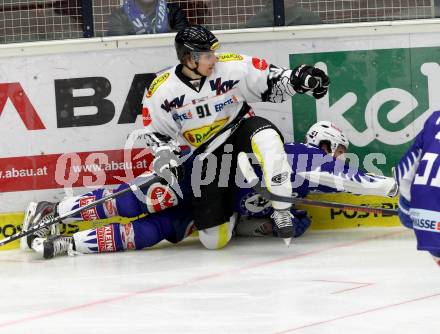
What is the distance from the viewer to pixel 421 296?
11.3 feet

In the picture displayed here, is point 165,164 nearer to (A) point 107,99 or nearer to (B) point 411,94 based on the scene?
(A) point 107,99

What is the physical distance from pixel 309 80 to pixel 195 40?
52cm

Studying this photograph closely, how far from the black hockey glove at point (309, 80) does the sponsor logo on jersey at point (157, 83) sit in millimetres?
565

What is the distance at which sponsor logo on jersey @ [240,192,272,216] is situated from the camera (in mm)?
4785

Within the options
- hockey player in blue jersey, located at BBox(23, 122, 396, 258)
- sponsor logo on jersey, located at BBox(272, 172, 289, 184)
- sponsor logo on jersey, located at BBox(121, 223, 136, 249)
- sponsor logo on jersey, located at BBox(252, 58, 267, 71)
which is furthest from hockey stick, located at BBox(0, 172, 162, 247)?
sponsor logo on jersey, located at BBox(252, 58, 267, 71)

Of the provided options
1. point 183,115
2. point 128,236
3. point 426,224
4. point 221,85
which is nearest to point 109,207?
point 128,236

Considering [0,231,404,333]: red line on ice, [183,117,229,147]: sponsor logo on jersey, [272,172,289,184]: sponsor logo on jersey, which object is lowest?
[0,231,404,333]: red line on ice

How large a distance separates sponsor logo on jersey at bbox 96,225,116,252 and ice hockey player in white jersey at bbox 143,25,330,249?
38 centimetres

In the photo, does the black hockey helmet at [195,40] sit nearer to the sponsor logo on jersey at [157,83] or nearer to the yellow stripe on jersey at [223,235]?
the sponsor logo on jersey at [157,83]

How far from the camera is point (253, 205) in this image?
15.8 feet

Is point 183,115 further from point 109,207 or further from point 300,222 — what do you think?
point 300,222

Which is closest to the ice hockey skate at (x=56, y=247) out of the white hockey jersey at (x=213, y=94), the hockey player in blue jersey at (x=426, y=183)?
the white hockey jersey at (x=213, y=94)

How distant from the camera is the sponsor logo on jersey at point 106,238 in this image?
4.72 metres

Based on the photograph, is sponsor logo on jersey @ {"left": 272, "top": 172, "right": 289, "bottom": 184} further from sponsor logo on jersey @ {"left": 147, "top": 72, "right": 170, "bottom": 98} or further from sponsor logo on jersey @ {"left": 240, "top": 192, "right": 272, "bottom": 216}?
sponsor logo on jersey @ {"left": 147, "top": 72, "right": 170, "bottom": 98}
